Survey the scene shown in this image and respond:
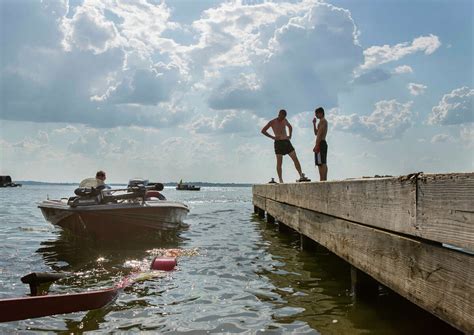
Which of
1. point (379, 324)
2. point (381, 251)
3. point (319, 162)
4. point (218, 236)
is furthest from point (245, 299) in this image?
point (218, 236)

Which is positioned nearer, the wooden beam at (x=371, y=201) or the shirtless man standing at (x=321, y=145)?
the wooden beam at (x=371, y=201)

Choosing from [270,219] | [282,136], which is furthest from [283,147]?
[270,219]

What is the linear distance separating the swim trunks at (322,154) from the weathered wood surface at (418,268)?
4253 mm

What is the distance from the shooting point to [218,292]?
20.1 feet

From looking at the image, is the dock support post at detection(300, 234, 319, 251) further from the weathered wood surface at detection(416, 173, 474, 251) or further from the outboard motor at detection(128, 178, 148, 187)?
the weathered wood surface at detection(416, 173, 474, 251)

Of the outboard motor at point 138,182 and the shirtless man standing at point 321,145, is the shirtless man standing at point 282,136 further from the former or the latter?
the outboard motor at point 138,182

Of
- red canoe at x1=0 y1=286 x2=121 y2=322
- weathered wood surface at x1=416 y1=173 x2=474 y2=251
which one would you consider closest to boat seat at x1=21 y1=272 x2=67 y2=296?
red canoe at x1=0 y1=286 x2=121 y2=322

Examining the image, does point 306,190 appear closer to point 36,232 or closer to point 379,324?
point 379,324

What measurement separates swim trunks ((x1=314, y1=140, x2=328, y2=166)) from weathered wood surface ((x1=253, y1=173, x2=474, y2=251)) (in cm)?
403

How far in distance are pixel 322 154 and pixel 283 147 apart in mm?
2027

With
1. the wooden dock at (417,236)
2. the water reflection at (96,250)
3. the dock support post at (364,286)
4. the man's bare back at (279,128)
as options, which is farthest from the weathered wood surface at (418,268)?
the man's bare back at (279,128)

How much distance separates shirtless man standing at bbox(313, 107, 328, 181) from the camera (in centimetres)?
980

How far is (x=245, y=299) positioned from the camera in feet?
18.7

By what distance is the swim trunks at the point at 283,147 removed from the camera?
11.8 metres
